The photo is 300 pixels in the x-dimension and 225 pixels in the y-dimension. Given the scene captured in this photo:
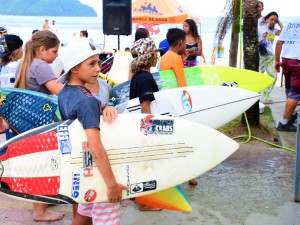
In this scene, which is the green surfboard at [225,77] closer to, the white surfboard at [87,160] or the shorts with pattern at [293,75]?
the shorts with pattern at [293,75]

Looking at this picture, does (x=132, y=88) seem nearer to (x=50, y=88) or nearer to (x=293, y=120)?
(x=50, y=88)

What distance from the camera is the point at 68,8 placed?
184 metres

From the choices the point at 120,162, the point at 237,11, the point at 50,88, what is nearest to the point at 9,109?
the point at 50,88

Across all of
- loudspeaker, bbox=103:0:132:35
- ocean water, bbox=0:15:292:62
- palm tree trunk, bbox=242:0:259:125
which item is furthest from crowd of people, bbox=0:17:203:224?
loudspeaker, bbox=103:0:132:35

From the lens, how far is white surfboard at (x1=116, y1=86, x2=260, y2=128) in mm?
4449

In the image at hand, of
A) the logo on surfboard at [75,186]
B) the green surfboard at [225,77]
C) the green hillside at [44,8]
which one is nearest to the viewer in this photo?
the logo on surfboard at [75,186]

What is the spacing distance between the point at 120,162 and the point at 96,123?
1.37ft

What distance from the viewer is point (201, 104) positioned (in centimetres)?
483

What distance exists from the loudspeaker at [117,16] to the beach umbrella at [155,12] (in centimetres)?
862

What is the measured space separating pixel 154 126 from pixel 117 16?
21.0 ft

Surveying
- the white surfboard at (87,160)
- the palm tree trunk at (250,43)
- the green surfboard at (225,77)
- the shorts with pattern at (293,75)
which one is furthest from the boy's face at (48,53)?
the shorts with pattern at (293,75)

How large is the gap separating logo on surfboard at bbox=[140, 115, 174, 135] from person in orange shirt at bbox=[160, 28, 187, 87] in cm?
172

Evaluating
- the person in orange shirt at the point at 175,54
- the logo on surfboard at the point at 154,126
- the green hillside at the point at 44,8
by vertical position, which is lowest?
the logo on surfboard at the point at 154,126

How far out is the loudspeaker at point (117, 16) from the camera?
8.77 metres
